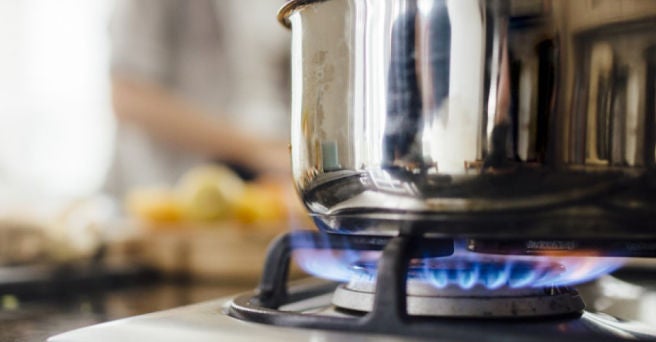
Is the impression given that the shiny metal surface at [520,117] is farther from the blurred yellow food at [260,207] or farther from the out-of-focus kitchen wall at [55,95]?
the out-of-focus kitchen wall at [55,95]

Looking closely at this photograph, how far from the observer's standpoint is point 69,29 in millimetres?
2369

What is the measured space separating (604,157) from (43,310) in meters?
0.46

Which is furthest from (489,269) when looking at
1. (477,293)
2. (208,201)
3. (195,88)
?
(195,88)

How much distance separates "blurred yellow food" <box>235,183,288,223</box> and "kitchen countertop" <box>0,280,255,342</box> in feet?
1.00

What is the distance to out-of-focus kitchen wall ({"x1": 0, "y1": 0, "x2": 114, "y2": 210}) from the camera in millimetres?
2195

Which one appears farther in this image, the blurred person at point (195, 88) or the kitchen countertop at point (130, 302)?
the blurred person at point (195, 88)

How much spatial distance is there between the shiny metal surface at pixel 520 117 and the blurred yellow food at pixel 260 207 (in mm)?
796

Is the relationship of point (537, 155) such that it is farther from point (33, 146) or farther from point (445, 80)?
point (33, 146)

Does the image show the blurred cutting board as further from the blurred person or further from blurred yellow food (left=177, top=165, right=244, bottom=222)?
the blurred person

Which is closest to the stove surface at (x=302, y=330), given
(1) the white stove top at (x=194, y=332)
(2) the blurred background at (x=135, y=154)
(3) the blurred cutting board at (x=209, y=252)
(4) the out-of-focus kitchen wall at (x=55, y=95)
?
(1) the white stove top at (x=194, y=332)

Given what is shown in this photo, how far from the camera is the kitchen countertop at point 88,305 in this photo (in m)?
0.47

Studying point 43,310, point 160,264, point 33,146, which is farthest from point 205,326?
point 33,146

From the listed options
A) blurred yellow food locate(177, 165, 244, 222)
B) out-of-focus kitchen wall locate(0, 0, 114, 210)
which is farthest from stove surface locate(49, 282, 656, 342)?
out-of-focus kitchen wall locate(0, 0, 114, 210)

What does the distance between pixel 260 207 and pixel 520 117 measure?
2.82 feet
